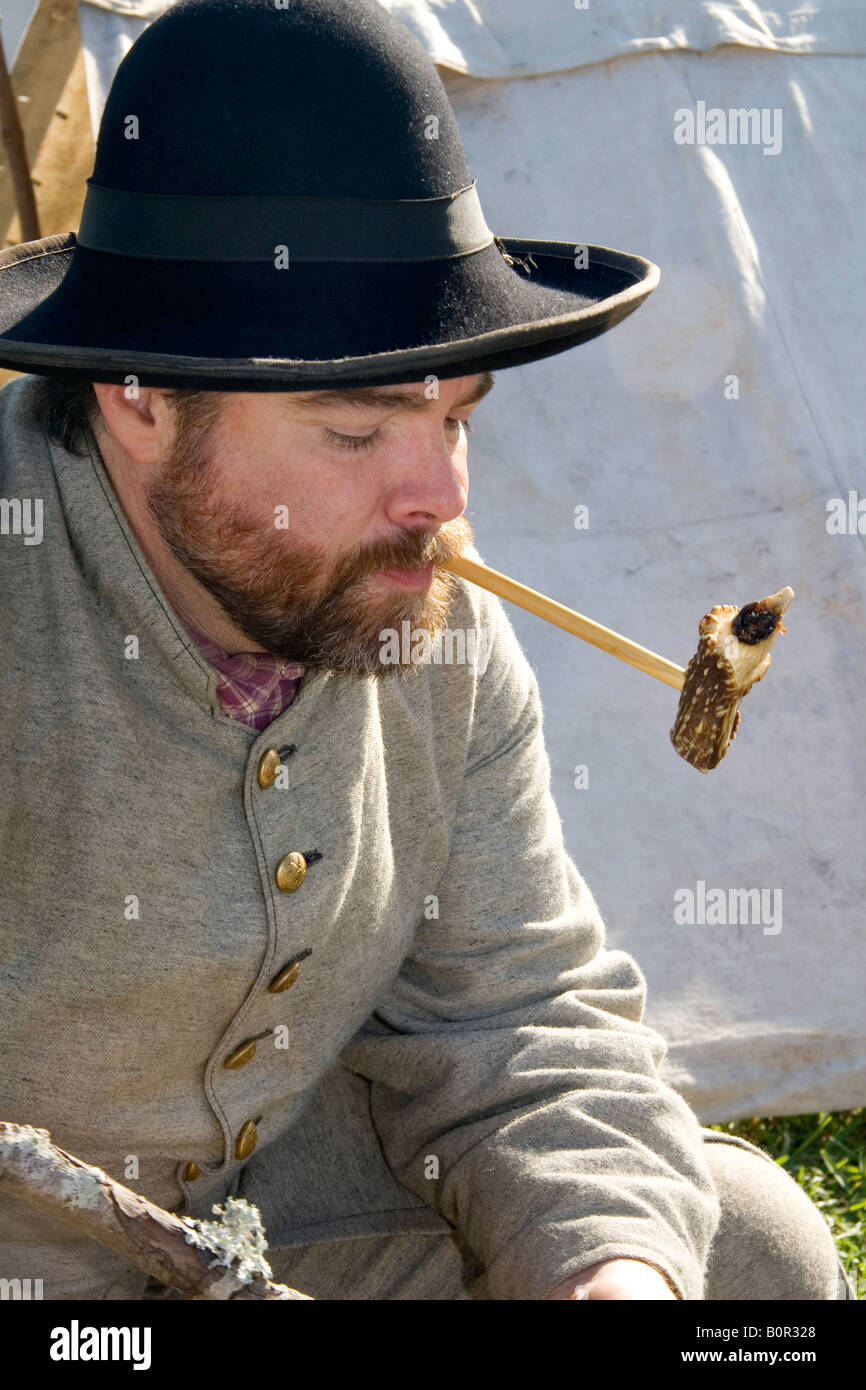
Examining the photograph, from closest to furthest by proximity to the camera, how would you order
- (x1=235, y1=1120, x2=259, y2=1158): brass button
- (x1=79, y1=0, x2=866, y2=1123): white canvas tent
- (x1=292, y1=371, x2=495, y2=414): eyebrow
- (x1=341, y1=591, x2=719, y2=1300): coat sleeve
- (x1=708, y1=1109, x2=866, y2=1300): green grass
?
(x1=292, y1=371, x2=495, y2=414): eyebrow → (x1=341, y1=591, x2=719, y2=1300): coat sleeve → (x1=235, y1=1120, x2=259, y2=1158): brass button → (x1=708, y1=1109, x2=866, y2=1300): green grass → (x1=79, y1=0, x2=866, y2=1123): white canvas tent

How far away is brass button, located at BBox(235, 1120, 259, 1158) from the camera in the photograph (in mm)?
2156

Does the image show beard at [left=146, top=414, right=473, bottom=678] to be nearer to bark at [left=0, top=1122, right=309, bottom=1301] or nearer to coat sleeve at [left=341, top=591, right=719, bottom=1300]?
coat sleeve at [left=341, top=591, right=719, bottom=1300]

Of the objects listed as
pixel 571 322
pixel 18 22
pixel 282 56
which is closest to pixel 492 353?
pixel 571 322

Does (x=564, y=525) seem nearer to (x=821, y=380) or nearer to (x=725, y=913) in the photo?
(x=821, y=380)

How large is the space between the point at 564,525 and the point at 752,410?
496 millimetres

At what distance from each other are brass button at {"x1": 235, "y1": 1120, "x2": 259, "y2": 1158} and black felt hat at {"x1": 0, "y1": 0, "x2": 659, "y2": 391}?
3.30 feet

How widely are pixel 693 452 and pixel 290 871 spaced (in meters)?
1.97

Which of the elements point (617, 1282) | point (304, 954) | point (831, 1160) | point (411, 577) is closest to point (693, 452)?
point (831, 1160)

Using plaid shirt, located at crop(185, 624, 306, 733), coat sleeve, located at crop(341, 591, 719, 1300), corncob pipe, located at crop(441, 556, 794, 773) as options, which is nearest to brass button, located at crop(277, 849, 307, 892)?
plaid shirt, located at crop(185, 624, 306, 733)

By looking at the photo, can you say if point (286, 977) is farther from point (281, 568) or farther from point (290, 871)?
point (281, 568)

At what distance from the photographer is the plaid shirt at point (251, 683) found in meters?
2.04

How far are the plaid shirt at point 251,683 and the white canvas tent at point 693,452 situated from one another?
1565 millimetres

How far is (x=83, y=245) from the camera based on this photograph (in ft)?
6.24

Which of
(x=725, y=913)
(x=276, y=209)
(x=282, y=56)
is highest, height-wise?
(x=282, y=56)
